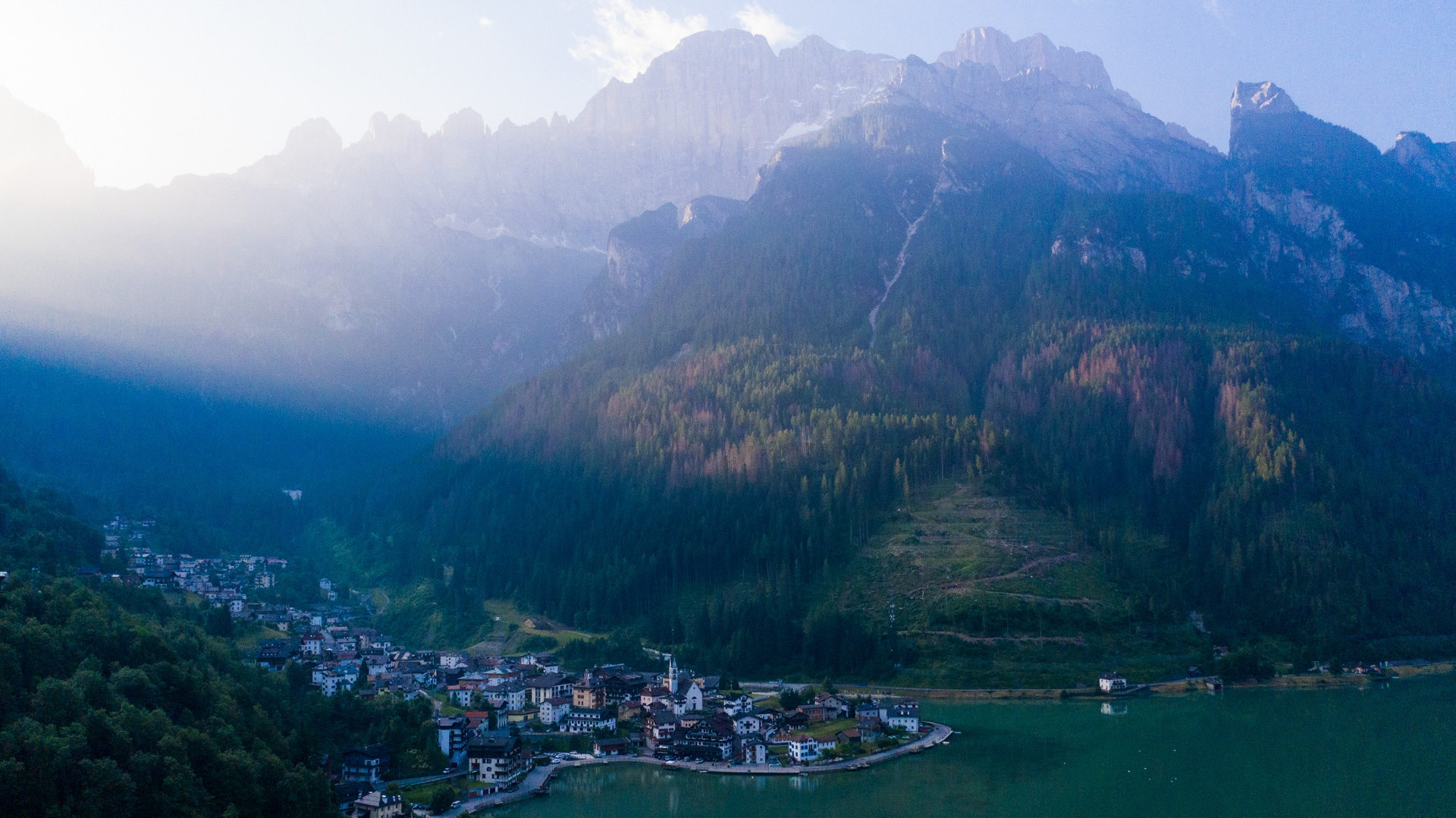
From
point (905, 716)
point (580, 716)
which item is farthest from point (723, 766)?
point (905, 716)

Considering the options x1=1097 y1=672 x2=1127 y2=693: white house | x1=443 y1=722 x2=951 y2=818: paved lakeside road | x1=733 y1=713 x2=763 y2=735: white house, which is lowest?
x1=443 y1=722 x2=951 y2=818: paved lakeside road

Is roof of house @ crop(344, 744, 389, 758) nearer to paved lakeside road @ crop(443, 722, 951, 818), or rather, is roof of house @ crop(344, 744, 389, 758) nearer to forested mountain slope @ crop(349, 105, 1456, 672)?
paved lakeside road @ crop(443, 722, 951, 818)

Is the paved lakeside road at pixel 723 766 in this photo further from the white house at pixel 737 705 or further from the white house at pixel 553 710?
the white house at pixel 553 710

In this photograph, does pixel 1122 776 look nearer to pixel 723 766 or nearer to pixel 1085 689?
pixel 723 766

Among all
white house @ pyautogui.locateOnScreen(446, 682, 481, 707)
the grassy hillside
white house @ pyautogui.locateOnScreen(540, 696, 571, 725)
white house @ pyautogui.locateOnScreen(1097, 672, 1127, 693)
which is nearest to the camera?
white house @ pyautogui.locateOnScreen(540, 696, 571, 725)

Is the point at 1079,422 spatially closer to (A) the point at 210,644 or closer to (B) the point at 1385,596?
(B) the point at 1385,596

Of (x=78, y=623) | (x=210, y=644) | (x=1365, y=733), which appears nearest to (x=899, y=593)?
(x=1365, y=733)

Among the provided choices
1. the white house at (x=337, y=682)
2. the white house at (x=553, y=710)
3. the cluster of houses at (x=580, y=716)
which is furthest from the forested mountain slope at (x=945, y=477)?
the white house at (x=337, y=682)

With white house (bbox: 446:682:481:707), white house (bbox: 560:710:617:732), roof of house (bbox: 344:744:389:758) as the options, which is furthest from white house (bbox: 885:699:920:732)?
roof of house (bbox: 344:744:389:758)
